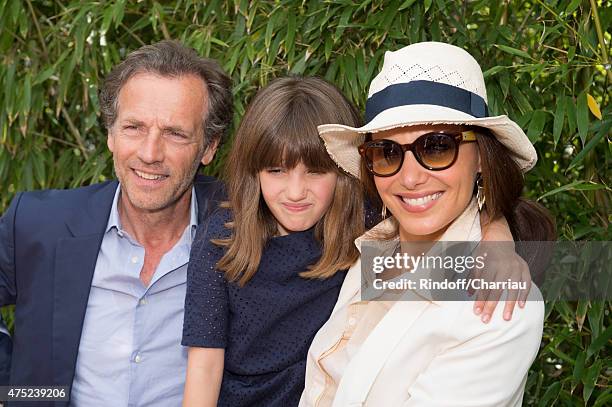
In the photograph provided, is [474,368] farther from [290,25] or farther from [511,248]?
[290,25]

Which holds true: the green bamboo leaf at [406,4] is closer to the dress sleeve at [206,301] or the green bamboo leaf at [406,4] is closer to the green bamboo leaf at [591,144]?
the green bamboo leaf at [591,144]

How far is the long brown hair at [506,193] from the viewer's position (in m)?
1.83

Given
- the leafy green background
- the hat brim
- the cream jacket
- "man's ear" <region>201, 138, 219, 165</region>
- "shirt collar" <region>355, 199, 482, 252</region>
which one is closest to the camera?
the cream jacket

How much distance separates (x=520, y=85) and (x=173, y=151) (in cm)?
107

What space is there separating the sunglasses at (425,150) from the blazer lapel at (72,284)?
39.8 inches

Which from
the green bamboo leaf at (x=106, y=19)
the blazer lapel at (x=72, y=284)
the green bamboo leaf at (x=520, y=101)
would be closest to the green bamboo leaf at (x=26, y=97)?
the green bamboo leaf at (x=106, y=19)

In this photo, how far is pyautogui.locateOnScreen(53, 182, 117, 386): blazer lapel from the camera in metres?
2.40

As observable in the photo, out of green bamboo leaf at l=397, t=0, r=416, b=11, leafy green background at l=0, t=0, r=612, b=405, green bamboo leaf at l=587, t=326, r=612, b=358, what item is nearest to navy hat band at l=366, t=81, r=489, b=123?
leafy green background at l=0, t=0, r=612, b=405

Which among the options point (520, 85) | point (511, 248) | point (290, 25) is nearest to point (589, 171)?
point (520, 85)

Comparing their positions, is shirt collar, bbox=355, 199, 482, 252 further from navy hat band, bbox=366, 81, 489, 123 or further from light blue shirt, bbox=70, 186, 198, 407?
light blue shirt, bbox=70, 186, 198, 407

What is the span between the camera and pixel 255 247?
2197 millimetres

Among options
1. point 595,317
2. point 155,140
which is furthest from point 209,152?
point 595,317

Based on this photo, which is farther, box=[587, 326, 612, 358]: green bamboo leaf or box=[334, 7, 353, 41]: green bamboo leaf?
box=[334, 7, 353, 41]: green bamboo leaf

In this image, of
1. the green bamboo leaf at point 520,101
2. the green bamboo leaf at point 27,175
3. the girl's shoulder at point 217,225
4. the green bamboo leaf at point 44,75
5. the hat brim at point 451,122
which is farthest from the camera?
the green bamboo leaf at point 27,175
